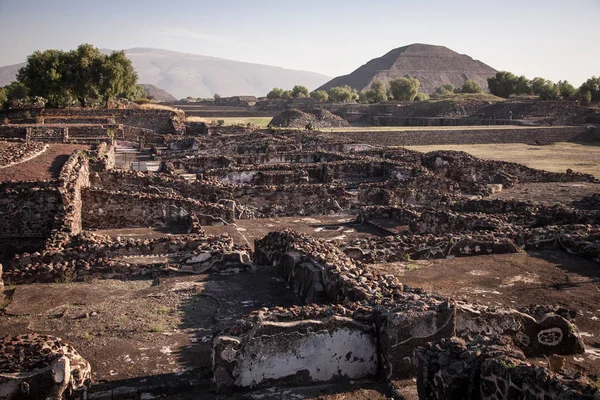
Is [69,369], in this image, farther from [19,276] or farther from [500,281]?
[500,281]

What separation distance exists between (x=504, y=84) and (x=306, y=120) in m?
48.8

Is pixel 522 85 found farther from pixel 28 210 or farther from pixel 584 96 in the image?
pixel 28 210

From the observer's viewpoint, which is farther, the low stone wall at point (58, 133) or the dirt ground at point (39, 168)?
the low stone wall at point (58, 133)

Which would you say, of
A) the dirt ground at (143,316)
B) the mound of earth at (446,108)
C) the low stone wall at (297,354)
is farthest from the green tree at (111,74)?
the low stone wall at (297,354)

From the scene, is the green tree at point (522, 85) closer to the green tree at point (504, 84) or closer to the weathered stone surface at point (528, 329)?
the green tree at point (504, 84)

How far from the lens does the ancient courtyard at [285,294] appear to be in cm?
606

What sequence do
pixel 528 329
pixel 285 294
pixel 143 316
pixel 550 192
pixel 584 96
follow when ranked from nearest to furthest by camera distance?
A: pixel 528 329 → pixel 143 316 → pixel 285 294 → pixel 550 192 → pixel 584 96

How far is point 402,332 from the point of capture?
6.39 m

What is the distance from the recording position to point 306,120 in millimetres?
66062

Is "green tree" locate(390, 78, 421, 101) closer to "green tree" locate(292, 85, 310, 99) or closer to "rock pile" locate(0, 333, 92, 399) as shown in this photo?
"green tree" locate(292, 85, 310, 99)

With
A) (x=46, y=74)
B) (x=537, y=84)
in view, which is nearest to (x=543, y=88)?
(x=537, y=84)

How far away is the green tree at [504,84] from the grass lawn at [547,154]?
159 ft

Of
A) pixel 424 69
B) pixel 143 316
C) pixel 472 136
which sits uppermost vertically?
pixel 424 69

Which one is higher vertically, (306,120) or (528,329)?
(306,120)
